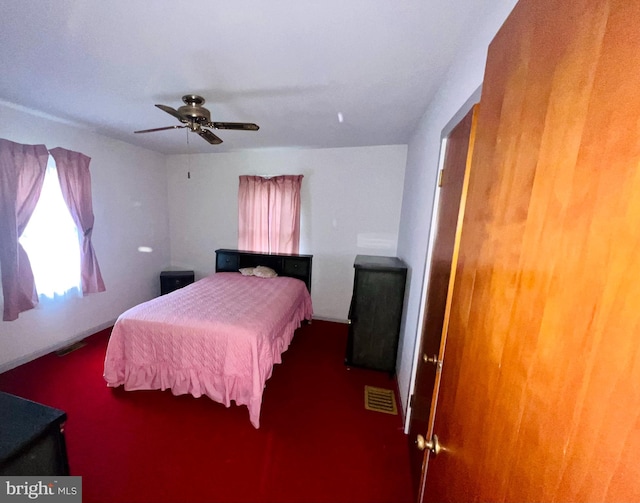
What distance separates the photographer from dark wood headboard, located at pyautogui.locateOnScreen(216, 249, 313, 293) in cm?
347

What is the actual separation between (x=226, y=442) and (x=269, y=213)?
268 cm

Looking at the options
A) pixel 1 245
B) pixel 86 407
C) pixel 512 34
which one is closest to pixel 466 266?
pixel 512 34

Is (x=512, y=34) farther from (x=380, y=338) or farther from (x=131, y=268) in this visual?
(x=131, y=268)

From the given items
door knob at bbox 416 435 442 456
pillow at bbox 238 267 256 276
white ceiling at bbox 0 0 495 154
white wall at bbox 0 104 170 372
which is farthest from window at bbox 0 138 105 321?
door knob at bbox 416 435 442 456

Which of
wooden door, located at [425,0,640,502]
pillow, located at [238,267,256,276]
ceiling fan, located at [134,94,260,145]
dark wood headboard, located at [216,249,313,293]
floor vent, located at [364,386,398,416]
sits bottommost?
floor vent, located at [364,386,398,416]

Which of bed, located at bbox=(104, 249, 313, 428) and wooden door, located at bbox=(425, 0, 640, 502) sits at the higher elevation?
wooden door, located at bbox=(425, 0, 640, 502)

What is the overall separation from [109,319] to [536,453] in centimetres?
432

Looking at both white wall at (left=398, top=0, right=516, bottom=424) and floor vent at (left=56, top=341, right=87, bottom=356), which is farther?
floor vent at (left=56, top=341, right=87, bottom=356)

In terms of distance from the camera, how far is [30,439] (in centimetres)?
80

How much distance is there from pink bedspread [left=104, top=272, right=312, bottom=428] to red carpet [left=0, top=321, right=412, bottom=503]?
0.51 ft

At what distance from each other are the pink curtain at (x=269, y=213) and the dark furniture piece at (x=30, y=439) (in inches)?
109

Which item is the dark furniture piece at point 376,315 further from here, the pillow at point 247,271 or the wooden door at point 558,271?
the pillow at point 247,271

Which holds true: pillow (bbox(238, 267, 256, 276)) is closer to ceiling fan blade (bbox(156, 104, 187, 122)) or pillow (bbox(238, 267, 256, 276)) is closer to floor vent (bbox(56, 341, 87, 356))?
floor vent (bbox(56, 341, 87, 356))

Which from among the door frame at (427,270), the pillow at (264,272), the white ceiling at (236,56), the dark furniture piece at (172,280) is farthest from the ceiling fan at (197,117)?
the dark furniture piece at (172,280)
